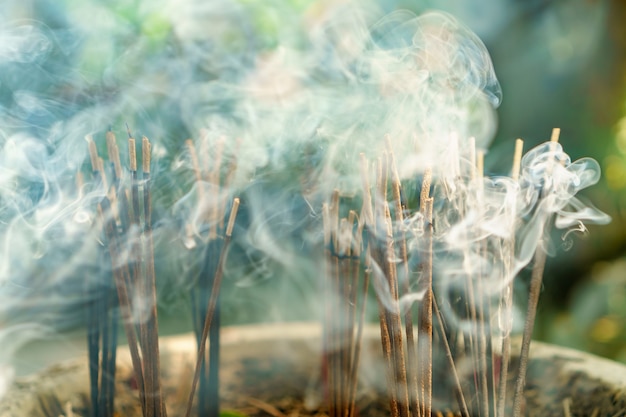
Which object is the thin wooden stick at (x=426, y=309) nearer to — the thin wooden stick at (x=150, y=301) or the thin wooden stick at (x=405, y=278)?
the thin wooden stick at (x=405, y=278)

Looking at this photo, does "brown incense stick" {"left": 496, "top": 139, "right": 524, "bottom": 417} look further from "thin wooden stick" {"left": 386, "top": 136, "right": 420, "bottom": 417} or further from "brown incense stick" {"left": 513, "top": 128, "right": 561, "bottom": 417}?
"thin wooden stick" {"left": 386, "top": 136, "right": 420, "bottom": 417}

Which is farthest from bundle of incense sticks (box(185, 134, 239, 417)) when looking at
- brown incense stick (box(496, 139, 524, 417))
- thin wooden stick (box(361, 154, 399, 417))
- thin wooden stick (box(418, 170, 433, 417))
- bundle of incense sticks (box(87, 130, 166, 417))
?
brown incense stick (box(496, 139, 524, 417))

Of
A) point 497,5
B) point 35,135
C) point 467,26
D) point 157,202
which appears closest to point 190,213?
point 157,202

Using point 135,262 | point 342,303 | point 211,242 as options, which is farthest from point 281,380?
point 135,262

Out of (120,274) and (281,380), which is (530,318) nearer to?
(120,274)

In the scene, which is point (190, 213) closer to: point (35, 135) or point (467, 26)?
point (35, 135)
